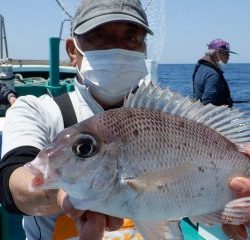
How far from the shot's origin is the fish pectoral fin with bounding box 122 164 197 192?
55.8 inches

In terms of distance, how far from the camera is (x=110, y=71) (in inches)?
85.3

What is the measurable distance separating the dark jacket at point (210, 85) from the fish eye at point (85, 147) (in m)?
5.12

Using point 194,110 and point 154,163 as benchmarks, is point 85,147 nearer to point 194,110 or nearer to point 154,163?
point 154,163

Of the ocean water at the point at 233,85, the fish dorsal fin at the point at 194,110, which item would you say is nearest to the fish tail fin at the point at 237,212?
the fish dorsal fin at the point at 194,110

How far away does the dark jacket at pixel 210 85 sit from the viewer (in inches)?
257

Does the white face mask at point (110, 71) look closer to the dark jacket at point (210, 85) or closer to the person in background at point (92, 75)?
the person in background at point (92, 75)

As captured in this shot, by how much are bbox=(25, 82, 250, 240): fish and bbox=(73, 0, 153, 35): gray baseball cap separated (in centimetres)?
55

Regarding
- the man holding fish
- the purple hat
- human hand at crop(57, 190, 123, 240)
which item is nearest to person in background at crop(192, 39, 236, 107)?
the purple hat

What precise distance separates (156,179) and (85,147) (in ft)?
0.83

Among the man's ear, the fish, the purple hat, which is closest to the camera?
the fish

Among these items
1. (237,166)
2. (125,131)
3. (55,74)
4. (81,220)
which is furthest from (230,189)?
(55,74)

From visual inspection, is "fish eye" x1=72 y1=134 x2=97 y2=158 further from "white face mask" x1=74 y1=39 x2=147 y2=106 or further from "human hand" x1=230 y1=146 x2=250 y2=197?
"white face mask" x1=74 y1=39 x2=147 y2=106

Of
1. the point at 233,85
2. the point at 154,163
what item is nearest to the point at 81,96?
the point at 154,163

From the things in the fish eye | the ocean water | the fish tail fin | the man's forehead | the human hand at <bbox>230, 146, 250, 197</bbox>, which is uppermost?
the man's forehead
